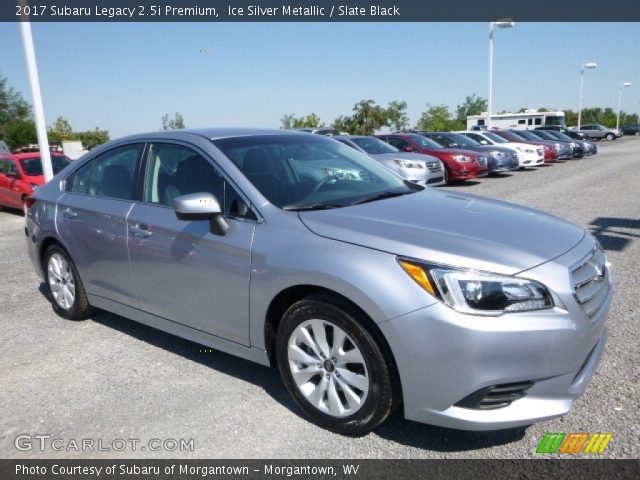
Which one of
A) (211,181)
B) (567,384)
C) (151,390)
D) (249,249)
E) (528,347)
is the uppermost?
(211,181)

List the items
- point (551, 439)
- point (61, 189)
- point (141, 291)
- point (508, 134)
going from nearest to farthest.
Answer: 1. point (551, 439)
2. point (141, 291)
3. point (61, 189)
4. point (508, 134)

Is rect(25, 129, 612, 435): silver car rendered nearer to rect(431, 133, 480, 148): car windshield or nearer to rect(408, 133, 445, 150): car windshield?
rect(408, 133, 445, 150): car windshield

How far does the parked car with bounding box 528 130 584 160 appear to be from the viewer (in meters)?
22.3

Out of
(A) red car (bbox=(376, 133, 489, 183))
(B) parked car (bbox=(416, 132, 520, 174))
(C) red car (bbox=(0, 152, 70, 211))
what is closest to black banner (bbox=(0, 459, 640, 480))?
(C) red car (bbox=(0, 152, 70, 211))

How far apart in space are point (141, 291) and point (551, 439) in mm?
2770

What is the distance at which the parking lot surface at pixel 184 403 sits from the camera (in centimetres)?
282

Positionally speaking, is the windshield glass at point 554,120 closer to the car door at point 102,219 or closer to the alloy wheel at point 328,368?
the car door at point 102,219

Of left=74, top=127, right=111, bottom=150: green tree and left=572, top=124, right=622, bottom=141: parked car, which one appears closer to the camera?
left=74, top=127, right=111, bottom=150: green tree

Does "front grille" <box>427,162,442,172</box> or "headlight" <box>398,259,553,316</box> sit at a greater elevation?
"headlight" <box>398,259,553,316</box>

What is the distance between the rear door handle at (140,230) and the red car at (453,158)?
11946 millimetres

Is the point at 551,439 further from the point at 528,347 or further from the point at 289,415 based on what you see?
the point at 289,415

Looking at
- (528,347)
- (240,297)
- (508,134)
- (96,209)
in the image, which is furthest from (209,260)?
(508,134)

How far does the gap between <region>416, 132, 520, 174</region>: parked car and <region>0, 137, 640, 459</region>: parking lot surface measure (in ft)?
37.6

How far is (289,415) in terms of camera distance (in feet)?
10.3
